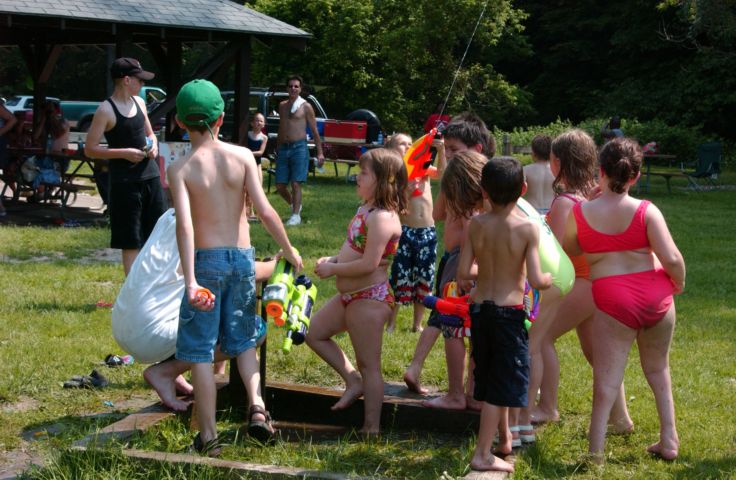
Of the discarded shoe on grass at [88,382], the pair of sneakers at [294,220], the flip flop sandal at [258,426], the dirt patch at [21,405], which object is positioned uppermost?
the flip flop sandal at [258,426]

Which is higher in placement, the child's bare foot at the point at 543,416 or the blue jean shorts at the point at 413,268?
the blue jean shorts at the point at 413,268

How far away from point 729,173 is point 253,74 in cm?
1686

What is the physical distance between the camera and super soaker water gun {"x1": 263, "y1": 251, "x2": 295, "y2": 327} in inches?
171

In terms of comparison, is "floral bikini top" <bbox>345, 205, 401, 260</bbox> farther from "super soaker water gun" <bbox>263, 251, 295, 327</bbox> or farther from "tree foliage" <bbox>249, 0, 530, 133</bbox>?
"tree foliage" <bbox>249, 0, 530, 133</bbox>

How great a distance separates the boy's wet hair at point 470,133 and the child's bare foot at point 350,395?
151 cm

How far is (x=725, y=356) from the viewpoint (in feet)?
21.6

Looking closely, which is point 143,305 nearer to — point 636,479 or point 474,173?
point 474,173

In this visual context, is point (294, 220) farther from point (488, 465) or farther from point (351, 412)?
point (488, 465)

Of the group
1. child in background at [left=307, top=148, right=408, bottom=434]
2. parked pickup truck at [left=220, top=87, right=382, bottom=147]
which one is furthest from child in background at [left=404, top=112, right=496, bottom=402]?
parked pickup truck at [left=220, top=87, right=382, bottom=147]

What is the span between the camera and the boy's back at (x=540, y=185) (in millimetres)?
5711

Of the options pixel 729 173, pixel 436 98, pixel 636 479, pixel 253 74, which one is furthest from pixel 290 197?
pixel 253 74

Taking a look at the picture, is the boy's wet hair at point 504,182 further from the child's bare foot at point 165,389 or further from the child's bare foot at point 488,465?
the child's bare foot at point 165,389

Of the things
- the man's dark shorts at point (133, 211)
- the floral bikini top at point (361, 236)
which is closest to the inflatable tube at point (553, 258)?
the floral bikini top at point (361, 236)

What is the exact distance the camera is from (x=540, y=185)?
5715mm
